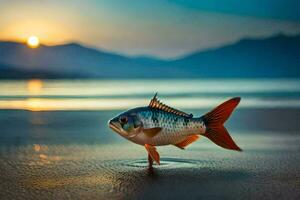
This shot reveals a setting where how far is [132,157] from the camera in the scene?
7035mm

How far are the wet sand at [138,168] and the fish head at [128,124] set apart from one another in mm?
446

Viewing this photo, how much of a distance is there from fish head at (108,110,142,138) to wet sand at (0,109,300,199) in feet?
1.46

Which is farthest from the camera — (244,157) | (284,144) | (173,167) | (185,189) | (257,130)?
(257,130)

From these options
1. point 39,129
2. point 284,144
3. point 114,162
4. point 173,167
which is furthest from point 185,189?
point 39,129

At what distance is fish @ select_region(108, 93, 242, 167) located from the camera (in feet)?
18.9

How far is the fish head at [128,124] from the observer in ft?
18.9

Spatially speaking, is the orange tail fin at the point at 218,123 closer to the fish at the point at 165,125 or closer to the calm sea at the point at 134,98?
the fish at the point at 165,125

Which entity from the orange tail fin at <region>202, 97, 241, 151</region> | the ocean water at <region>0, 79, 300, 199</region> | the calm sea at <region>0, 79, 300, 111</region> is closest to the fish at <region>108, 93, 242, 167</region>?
the orange tail fin at <region>202, 97, 241, 151</region>

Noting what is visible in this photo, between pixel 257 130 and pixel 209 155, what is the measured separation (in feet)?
11.6

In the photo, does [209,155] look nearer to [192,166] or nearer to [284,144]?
[192,166]

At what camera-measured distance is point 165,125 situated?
5848mm

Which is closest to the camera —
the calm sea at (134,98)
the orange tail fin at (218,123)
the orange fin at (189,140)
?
the orange tail fin at (218,123)

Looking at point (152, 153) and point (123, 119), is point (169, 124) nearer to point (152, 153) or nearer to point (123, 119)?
point (152, 153)

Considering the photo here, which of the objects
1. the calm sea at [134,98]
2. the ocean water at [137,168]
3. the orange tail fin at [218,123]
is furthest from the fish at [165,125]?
the calm sea at [134,98]
